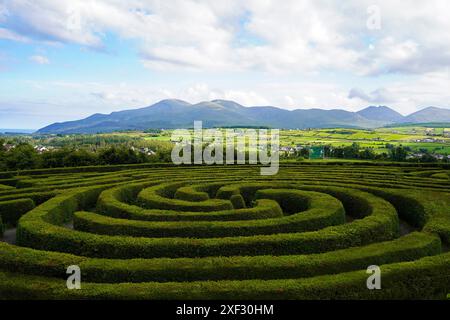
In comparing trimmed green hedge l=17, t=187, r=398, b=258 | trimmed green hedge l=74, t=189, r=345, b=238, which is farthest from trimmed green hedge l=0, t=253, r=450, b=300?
trimmed green hedge l=74, t=189, r=345, b=238

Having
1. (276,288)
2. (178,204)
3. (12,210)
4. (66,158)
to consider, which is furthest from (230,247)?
Result: (66,158)

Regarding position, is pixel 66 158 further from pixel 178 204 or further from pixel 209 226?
pixel 209 226

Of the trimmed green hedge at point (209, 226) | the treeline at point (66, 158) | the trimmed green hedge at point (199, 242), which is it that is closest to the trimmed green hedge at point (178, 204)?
the trimmed green hedge at point (209, 226)

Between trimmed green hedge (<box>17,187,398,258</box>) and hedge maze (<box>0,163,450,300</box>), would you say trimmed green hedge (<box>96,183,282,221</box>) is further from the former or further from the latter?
trimmed green hedge (<box>17,187,398,258</box>)

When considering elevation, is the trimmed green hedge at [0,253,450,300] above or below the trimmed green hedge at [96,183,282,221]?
below

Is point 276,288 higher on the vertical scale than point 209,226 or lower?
lower

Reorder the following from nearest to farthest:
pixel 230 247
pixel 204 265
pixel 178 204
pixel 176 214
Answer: pixel 204 265 < pixel 230 247 < pixel 176 214 < pixel 178 204
